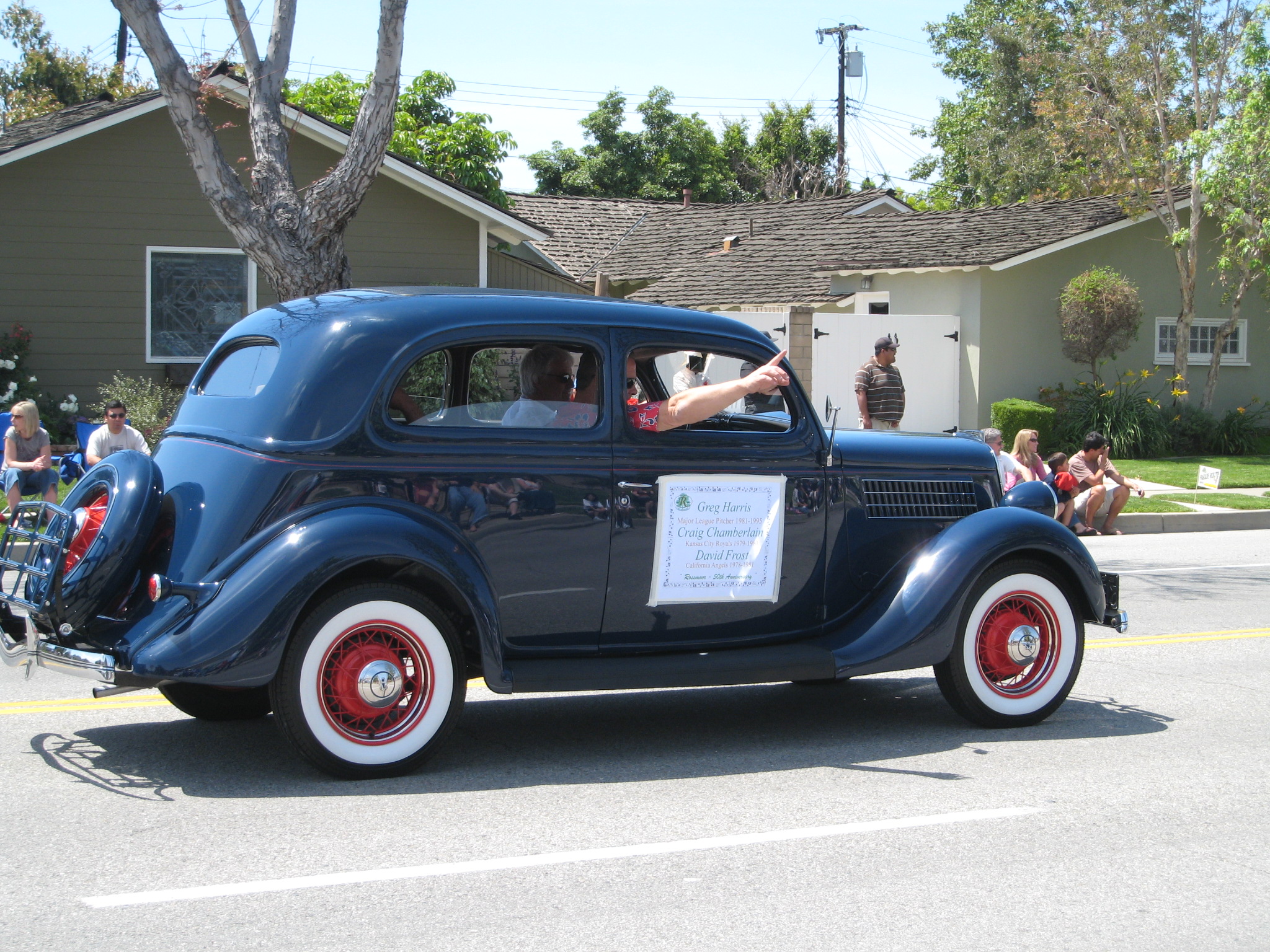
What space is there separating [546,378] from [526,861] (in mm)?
2160

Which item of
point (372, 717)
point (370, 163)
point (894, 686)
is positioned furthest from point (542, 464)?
point (370, 163)

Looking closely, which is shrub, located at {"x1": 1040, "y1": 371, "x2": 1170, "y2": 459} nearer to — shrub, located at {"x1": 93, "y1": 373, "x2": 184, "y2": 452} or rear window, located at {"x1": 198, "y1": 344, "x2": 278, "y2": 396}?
shrub, located at {"x1": 93, "y1": 373, "x2": 184, "y2": 452}

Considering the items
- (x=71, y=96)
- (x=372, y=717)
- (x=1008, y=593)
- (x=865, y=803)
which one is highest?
(x=71, y=96)

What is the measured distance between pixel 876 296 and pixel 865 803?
19312mm

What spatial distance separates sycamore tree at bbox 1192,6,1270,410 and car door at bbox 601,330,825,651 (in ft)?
60.0

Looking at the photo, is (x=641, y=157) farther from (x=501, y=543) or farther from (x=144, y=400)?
(x=501, y=543)

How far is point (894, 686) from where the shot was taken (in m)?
7.25

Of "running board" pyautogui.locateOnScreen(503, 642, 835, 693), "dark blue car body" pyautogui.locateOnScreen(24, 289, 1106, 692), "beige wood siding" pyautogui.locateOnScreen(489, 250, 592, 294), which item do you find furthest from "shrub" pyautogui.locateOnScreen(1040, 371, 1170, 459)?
"running board" pyautogui.locateOnScreen(503, 642, 835, 693)

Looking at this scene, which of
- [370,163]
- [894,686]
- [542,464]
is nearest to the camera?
[542,464]

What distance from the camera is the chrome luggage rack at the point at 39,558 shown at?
514 cm

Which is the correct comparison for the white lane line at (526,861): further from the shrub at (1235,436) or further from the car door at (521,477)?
Result: the shrub at (1235,436)

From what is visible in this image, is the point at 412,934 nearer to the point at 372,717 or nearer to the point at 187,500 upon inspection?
the point at 372,717

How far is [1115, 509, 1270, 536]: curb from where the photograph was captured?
15602 millimetres

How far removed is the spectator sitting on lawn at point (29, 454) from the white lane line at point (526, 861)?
879cm
